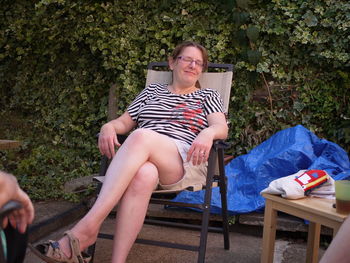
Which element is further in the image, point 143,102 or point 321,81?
point 321,81

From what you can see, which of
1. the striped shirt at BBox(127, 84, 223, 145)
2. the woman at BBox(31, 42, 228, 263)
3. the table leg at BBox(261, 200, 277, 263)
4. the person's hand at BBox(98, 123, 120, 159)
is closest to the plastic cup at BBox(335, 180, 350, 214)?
the table leg at BBox(261, 200, 277, 263)

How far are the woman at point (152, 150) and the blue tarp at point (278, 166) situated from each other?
2.33 feet

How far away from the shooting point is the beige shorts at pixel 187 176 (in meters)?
2.20

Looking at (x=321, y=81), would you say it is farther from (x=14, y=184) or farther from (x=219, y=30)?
(x=14, y=184)

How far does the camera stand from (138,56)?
4.02m

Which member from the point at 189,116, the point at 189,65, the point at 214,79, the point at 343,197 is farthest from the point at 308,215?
the point at 214,79

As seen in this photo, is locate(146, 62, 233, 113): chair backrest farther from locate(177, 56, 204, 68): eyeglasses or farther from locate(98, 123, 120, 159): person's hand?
locate(98, 123, 120, 159): person's hand

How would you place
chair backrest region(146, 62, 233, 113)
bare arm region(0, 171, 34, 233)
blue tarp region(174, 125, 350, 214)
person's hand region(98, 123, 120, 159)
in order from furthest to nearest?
blue tarp region(174, 125, 350, 214) < chair backrest region(146, 62, 233, 113) < person's hand region(98, 123, 120, 159) < bare arm region(0, 171, 34, 233)

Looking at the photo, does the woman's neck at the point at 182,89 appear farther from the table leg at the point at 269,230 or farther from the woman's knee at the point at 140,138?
the table leg at the point at 269,230

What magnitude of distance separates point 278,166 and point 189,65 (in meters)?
0.97

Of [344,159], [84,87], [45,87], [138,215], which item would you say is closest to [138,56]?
[84,87]

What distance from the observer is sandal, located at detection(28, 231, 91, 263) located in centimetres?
177

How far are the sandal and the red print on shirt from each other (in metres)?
0.98

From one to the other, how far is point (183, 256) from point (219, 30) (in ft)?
6.60
